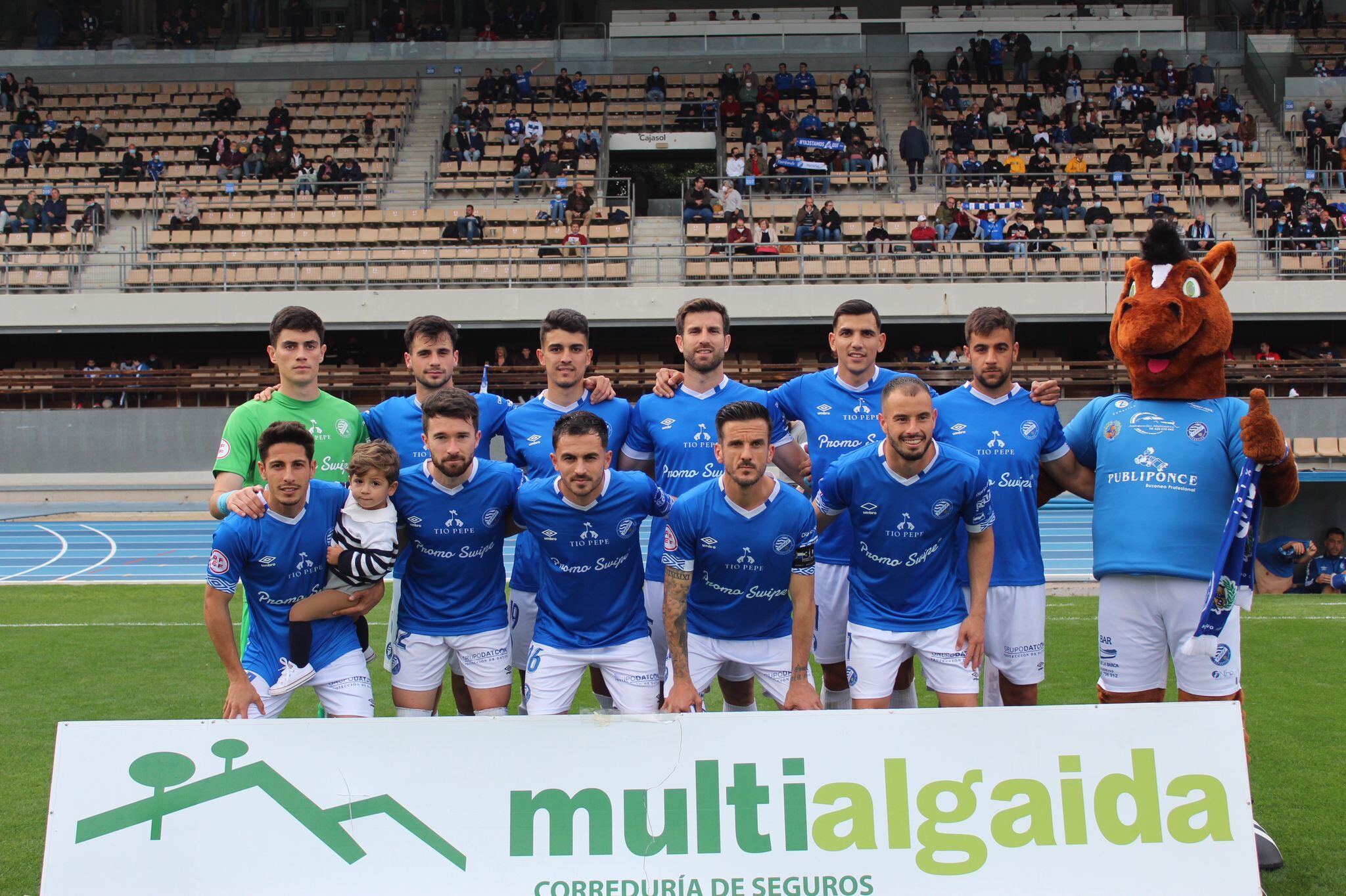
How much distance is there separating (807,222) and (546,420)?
58.9 ft

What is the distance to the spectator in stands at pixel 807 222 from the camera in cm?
2203

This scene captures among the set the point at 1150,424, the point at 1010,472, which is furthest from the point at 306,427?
the point at 1150,424

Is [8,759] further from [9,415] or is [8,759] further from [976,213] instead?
[976,213]

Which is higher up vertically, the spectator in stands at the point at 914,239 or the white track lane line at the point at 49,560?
the spectator in stands at the point at 914,239

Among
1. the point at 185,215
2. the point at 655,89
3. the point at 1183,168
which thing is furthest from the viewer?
the point at 655,89

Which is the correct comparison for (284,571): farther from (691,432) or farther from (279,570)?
(691,432)

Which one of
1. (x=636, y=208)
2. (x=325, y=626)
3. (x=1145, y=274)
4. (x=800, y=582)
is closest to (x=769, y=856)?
(x=800, y=582)

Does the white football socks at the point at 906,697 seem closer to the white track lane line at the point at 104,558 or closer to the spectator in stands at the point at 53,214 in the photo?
the white track lane line at the point at 104,558

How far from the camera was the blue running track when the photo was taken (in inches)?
509

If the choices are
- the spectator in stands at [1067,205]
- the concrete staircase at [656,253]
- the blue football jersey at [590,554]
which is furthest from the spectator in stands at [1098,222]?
the blue football jersey at [590,554]

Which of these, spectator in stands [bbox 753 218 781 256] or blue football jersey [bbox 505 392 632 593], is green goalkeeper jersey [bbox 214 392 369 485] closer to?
blue football jersey [bbox 505 392 632 593]

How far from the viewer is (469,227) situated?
73.8 ft

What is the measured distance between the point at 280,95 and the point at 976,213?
18271mm

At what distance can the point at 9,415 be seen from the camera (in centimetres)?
2009
